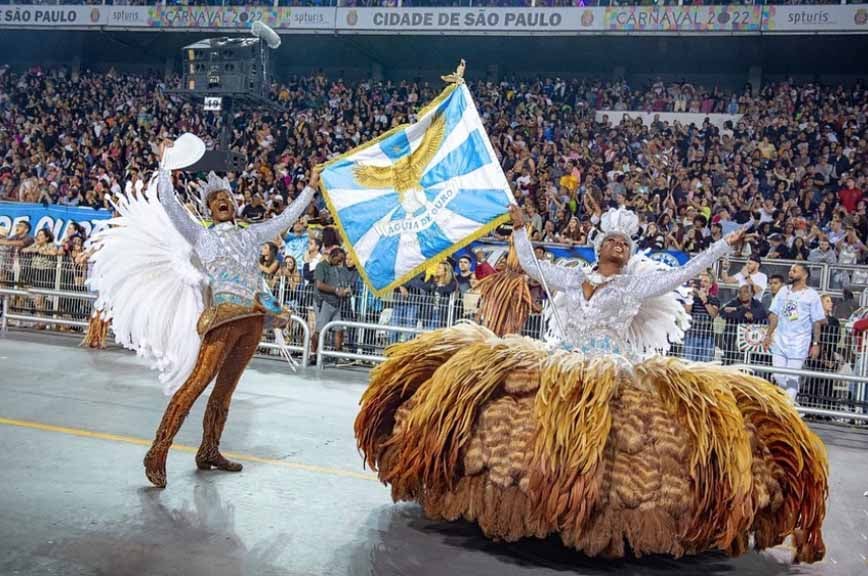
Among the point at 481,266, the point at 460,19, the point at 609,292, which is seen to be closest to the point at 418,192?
the point at 609,292

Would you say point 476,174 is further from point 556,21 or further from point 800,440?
point 556,21

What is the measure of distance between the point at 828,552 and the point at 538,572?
5.97 ft

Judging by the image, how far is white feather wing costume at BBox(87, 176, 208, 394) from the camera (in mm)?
5699

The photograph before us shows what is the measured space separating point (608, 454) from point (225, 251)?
104 inches

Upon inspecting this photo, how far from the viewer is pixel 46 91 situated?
25859mm

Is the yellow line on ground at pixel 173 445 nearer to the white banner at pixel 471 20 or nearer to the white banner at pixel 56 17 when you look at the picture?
the white banner at pixel 471 20

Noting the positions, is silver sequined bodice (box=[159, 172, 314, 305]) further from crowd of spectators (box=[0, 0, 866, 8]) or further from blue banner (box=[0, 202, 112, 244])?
crowd of spectators (box=[0, 0, 866, 8])

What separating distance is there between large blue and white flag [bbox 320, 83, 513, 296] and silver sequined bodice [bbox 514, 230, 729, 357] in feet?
1.83

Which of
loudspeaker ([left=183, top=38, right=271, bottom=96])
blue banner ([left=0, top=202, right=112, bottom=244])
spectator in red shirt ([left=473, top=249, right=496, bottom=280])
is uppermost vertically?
loudspeaker ([left=183, top=38, right=271, bottom=96])

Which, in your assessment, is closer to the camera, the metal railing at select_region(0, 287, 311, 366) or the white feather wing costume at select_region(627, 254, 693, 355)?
the white feather wing costume at select_region(627, 254, 693, 355)

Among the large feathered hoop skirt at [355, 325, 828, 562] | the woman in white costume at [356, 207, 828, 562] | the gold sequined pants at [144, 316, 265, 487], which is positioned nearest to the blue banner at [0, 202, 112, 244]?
the gold sequined pants at [144, 316, 265, 487]

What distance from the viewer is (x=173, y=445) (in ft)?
21.4

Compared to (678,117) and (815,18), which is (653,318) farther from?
(815,18)

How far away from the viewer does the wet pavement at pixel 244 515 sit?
4117mm
